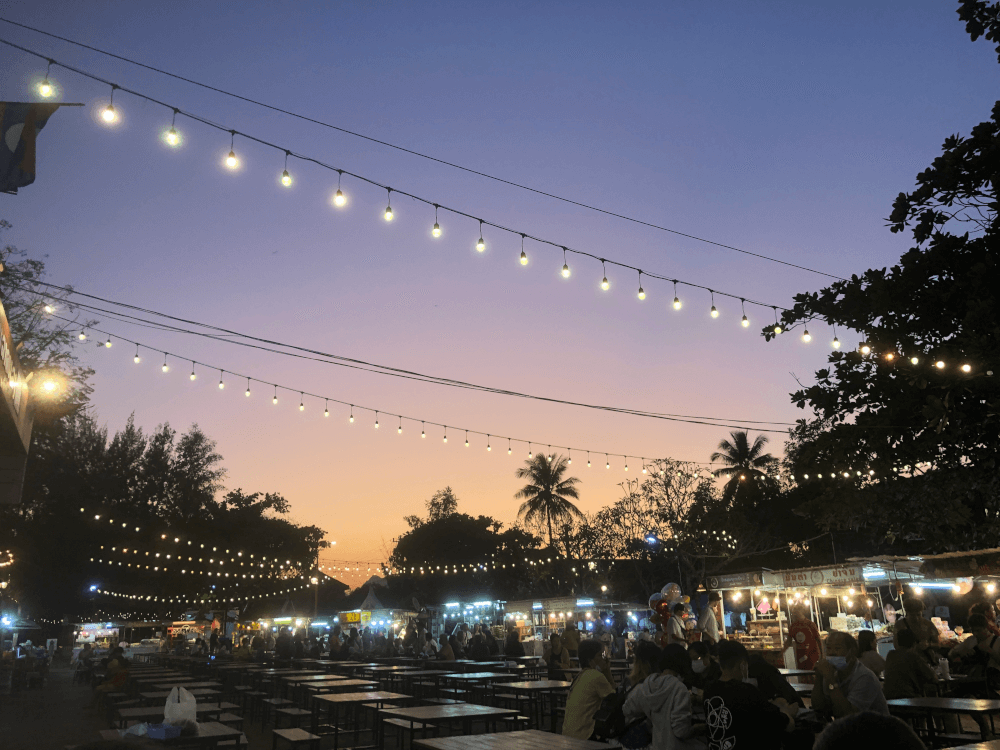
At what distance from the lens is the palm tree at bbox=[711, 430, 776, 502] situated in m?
35.5

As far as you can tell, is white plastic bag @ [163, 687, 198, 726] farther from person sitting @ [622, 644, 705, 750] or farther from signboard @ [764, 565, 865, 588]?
signboard @ [764, 565, 865, 588]

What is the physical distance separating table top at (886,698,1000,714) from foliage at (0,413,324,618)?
2619 centimetres

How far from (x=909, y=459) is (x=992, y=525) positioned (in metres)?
1.06

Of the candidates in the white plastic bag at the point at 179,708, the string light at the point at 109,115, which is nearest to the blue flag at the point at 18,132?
the string light at the point at 109,115

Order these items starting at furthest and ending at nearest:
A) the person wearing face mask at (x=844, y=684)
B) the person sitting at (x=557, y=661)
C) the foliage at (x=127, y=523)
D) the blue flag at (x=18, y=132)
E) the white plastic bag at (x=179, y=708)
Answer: the foliage at (x=127, y=523), the person sitting at (x=557, y=661), the blue flag at (x=18, y=132), the white plastic bag at (x=179, y=708), the person wearing face mask at (x=844, y=684)

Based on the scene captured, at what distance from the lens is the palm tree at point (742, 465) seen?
1396 inches

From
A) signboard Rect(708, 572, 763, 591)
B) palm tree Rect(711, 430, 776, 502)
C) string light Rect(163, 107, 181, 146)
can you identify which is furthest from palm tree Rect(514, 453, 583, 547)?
string light Rect(163, 107, 181, 146)

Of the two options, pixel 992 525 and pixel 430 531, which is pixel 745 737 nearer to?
pixel 992 525

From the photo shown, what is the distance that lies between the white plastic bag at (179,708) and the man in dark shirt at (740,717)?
4171mm

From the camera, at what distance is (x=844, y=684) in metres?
5.14

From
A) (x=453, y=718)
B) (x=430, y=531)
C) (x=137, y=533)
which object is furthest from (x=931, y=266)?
(x=430, y=531)

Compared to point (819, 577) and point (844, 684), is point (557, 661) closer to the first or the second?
point (819, 577)

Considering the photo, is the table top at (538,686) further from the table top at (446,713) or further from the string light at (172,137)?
the string light at (172,137)

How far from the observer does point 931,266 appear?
297 inches
